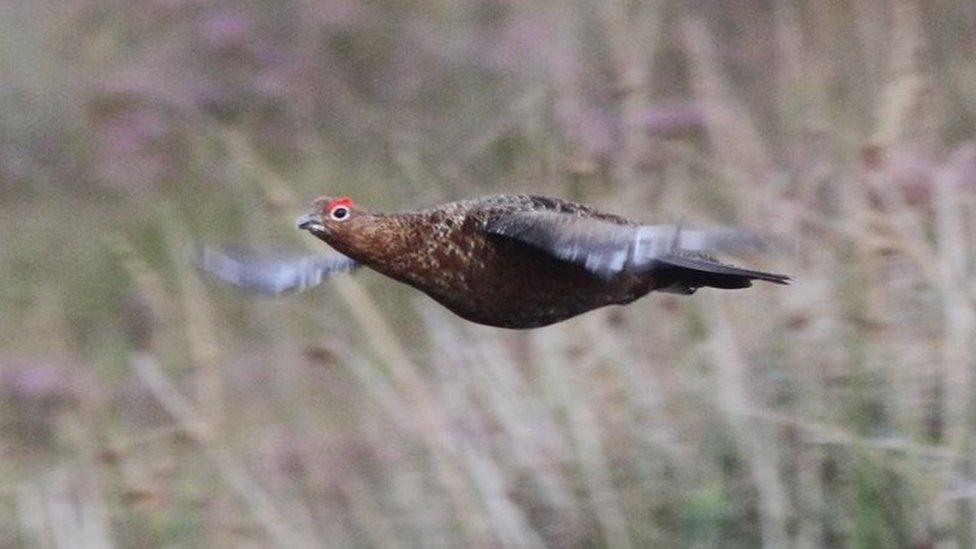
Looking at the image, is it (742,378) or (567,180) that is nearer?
(742,378)

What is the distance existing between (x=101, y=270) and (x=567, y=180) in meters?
3.25

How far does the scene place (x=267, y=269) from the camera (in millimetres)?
3430

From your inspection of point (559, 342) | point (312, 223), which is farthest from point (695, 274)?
point (559, 342)

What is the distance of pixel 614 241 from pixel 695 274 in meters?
0.36

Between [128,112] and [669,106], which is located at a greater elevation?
[128,112]

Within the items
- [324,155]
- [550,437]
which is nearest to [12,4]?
[324,155]

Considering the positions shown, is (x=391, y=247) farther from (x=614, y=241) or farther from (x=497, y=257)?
(x=614, y=241)

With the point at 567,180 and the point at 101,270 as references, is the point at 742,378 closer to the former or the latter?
the point at 567,180

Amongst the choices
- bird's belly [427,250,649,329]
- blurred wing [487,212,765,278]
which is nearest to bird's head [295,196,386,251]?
bird's belly [427,250,649,329]

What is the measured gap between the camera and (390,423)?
516 cm

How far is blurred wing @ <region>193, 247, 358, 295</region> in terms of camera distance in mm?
3346

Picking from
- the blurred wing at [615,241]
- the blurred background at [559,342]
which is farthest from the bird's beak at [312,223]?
the blurred background at [559,342]

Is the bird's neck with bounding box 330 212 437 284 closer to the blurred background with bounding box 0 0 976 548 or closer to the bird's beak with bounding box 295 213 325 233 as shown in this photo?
the bird's beak with bounding box 295 213 325 233

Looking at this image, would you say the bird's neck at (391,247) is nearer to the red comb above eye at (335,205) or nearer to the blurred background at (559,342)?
the red comb above eye at (335,205)
